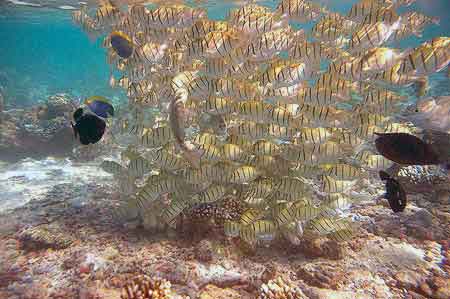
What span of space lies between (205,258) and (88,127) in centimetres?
300

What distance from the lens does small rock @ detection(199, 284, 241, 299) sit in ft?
15.4

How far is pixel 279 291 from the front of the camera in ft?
14.4

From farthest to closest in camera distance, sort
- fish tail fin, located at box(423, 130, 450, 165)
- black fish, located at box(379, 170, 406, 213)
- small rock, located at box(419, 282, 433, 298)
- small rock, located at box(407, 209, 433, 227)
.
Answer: fish tail fin, located at box(423, 130, 450, 165) < small rock, located at box(407, 209, 433, 227) < small rock, located at box(419, 282, 433, 298) < black fish, located at box(379, 170, 406, 213)

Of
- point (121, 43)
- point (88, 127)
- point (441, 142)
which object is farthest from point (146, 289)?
point (441, 142)

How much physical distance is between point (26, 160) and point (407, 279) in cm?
1282

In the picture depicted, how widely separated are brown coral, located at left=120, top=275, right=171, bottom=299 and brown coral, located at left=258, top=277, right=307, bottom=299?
1333mm

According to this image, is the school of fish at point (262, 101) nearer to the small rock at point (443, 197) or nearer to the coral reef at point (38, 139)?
the small rock at point (443, 197)

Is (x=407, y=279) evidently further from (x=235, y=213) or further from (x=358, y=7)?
(x=358, y=7)

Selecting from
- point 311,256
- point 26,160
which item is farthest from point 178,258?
point 26,160

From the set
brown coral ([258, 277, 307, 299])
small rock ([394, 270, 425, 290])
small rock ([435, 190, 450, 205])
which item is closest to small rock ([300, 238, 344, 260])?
small rock ([394, 270, 425, 290])

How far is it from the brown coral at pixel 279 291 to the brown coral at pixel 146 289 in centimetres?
133

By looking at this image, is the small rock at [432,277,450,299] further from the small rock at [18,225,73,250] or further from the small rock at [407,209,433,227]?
the small rock at [18,225,73,250]

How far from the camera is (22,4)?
26.1 metres

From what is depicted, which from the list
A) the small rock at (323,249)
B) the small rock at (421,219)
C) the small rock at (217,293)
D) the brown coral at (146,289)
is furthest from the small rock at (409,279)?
the brown coral at (146,289)
